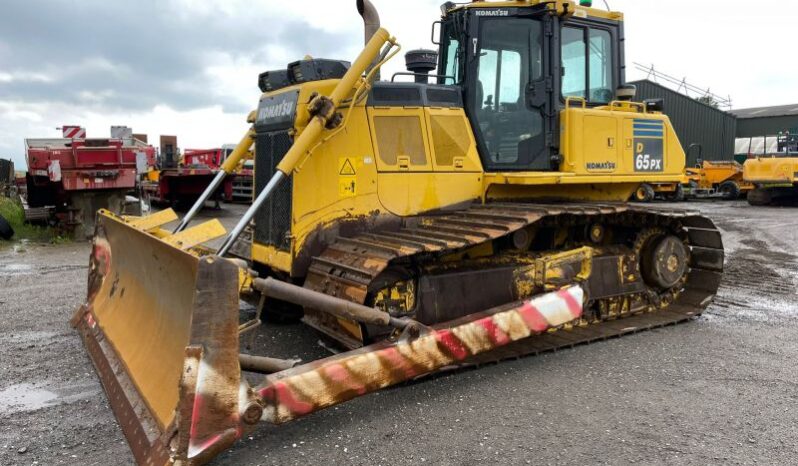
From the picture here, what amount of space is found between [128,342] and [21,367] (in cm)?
109

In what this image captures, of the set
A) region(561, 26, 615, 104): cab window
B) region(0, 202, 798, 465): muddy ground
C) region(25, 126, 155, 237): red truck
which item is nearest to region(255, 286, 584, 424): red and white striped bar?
region(0, 202, 798, 465): muddy ground

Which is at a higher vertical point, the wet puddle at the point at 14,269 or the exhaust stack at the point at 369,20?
the exhaust stack at the point at 369,20

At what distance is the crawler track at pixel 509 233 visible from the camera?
176 inches

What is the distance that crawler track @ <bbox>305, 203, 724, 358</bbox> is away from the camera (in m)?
4.48

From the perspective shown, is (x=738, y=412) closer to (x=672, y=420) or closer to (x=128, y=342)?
(x=672, y=420)

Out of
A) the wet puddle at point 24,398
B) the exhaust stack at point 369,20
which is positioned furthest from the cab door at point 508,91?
the wet puddle at point 24,398

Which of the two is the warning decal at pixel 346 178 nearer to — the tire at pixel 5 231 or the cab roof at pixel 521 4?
the cab roof at pixel 521 4

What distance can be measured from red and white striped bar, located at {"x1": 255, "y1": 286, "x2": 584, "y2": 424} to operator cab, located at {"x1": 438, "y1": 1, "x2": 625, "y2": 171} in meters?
1.49

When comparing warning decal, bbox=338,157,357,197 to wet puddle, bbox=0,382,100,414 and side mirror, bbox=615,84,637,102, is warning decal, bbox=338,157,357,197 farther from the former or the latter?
side mirror, bbox=615,84,637,102

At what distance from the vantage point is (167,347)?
385cm

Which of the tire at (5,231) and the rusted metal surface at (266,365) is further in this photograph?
the tire at (5,231)

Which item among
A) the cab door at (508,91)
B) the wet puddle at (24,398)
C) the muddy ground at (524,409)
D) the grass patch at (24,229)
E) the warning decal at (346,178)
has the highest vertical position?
the cab door at (508,91)

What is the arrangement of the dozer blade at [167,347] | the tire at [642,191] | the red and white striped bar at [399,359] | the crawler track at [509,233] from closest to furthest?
the dozer blade at [167,347], the red and white striped bar at [399,359], the crawler track at [509,233], the tire at [642,191]

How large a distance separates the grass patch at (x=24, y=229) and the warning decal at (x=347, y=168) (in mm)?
9185
